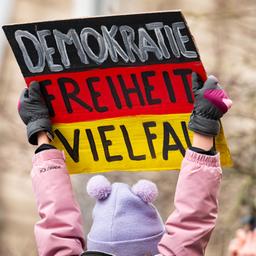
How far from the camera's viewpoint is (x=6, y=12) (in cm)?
1289

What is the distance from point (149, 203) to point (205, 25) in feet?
23.9

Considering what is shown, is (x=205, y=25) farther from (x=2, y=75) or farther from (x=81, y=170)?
(x=81, y=170)

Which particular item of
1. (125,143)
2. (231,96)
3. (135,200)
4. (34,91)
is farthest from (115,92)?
(231,96)

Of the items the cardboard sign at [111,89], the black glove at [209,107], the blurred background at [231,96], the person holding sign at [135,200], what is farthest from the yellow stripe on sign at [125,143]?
the blurred background at [231,96]

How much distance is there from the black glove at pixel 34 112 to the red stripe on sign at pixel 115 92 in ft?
0.15

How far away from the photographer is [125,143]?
4.53m

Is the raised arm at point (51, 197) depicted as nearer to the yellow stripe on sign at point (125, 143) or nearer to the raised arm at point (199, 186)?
the yellow stripe on sign at point (125, 143)

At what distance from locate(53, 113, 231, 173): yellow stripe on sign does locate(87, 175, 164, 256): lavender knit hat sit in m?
0.09

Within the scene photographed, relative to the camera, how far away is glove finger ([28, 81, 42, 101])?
4.48 metres

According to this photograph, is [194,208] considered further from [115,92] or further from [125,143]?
[115,92]

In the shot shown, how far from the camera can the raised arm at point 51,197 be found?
14.1 feet

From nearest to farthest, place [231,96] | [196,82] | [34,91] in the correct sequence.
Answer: [196,82] < [34,91] < [231,96]


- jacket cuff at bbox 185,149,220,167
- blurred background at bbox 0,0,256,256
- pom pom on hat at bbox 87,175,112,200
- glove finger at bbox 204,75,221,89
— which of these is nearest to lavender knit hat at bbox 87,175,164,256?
pom pom on hat at bbox 87,175,112,200

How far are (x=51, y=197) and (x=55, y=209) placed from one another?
0.16 ft
